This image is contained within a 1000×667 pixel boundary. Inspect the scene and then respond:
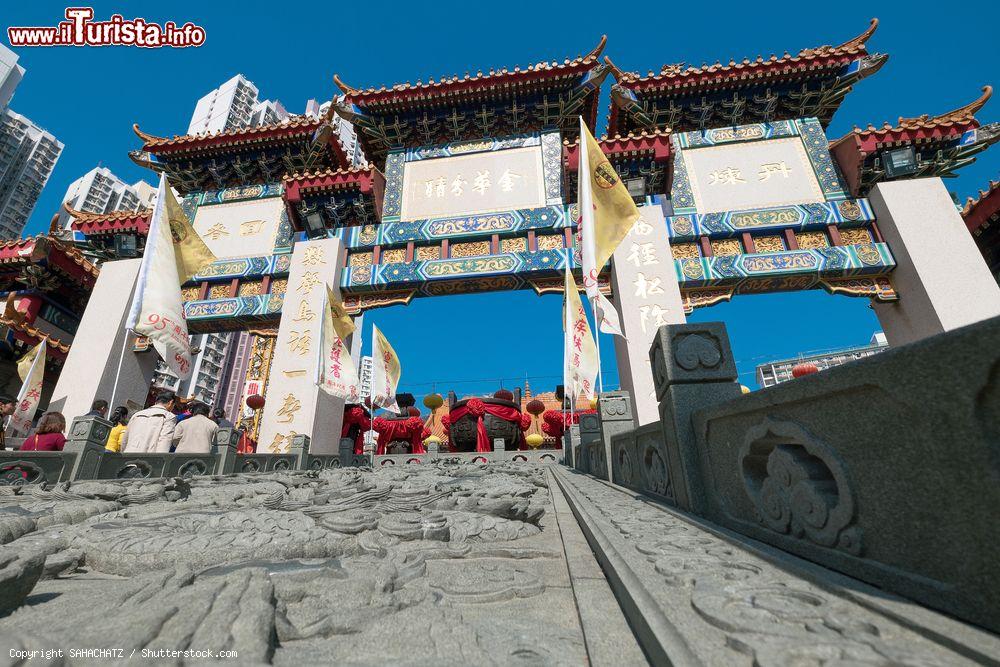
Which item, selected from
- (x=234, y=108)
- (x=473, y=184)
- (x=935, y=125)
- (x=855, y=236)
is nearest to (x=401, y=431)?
(x=473, y=184)

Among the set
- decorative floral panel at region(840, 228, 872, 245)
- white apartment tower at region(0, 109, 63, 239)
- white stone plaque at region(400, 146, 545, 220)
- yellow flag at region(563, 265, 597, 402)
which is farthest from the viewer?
white apartment tower at region(0, 109, 63, 239)

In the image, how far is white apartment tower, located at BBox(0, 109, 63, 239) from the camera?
40875 millimetres

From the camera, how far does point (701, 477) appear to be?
2.25 metres

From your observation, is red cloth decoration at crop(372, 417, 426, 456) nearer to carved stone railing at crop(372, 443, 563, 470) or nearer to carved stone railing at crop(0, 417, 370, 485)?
carved stone railing at crop(372, 443, 563, 470)

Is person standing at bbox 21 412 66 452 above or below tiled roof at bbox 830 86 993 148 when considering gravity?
below

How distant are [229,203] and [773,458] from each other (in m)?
14.0

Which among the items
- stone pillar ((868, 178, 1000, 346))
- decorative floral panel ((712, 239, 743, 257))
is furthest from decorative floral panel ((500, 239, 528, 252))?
stone pillar ((868, 178, 1000, 346))

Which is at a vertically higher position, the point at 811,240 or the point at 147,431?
the point at 811,240

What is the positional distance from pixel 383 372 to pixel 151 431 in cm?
451

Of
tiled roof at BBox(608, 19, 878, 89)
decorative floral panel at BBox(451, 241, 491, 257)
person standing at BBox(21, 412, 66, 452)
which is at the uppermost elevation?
tiled roof at BBox(608, 19, 878, 89)

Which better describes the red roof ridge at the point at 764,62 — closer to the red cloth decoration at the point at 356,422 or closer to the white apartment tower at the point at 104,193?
the red cloth decoration at the point at 356,422

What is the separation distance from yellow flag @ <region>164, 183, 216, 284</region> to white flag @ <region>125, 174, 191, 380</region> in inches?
7.5

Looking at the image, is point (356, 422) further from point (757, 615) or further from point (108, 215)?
point (757, 615)

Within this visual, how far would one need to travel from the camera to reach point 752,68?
9664mm
